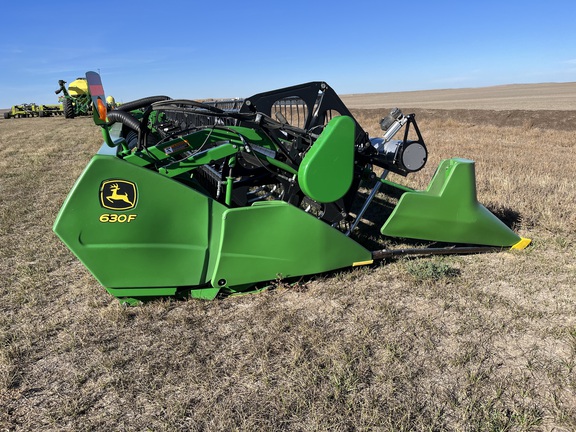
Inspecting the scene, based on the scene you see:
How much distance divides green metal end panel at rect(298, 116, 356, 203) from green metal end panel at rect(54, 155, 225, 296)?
766mm

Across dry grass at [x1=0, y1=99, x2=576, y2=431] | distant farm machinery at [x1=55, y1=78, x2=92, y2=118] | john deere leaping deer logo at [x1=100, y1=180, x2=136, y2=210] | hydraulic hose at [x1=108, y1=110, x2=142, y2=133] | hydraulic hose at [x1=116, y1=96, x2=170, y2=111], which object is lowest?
dry grass at [x1=0, y1=99, x2=576, y2=431]

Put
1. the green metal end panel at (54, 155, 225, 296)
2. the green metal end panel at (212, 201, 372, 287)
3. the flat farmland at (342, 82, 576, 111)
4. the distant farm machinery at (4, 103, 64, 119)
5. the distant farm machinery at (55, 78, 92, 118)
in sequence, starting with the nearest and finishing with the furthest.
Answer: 1. the green metal end panel at (54, 155, 225, 296)
2. the green metal end panel at (212, 201, 372, 287)
3. the distant farm machinery at (55, 78, 92, 118)
4. the flat farmland at (342, 82, 576, 111)
5. the distant farm machinery at (4, 103, 64, 119)

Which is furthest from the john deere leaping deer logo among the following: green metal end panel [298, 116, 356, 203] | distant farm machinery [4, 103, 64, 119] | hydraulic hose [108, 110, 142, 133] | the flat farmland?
distant farm machinery [4, 103, 64, 119]

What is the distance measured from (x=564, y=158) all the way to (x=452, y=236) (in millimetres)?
7462

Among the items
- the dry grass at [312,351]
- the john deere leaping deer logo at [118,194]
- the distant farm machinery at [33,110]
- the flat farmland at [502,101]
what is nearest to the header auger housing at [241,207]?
the john deere leaping deer logo at [118,194]

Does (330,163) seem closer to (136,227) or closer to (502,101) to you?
Answer: (136,227)

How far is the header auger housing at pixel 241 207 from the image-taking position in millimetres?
3240

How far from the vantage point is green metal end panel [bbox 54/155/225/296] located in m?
3.17

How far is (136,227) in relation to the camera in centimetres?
329

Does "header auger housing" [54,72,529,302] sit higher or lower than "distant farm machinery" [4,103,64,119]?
lower

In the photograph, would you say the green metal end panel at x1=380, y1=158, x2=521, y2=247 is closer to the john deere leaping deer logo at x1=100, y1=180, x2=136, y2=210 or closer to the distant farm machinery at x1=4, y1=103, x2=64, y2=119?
the john deere leaping deer logo at x1=100, y1=180, x2=136, y2=210

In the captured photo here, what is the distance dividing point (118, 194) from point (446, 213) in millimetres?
2931

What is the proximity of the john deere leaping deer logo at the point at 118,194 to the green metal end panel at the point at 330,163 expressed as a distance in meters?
1.33

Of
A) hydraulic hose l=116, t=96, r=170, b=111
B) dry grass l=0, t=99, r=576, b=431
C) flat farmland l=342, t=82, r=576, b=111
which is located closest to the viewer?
dry grass l=0, t=99, r=576, b=431
